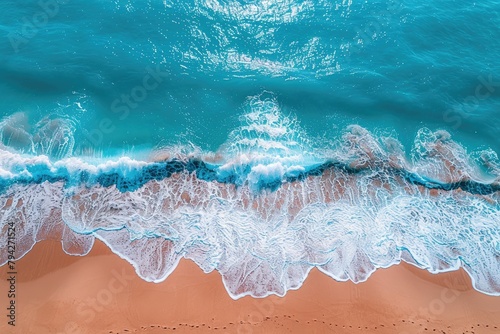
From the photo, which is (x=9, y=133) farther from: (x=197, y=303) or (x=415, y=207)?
(x=415, y=207)

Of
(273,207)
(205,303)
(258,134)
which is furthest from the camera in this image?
(258,134)

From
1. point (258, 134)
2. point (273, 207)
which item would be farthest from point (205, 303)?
point (258, 134)

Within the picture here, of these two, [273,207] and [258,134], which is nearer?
[273,207]

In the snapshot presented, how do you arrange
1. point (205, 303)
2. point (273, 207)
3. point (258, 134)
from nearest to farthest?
point (205, 303)
point (273, 207)
point (258, 134)

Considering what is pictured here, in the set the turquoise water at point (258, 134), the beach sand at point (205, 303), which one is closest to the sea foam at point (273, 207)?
the turquoise water at point (258, 134)

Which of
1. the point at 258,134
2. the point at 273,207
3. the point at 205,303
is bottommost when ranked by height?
the point at 205,303

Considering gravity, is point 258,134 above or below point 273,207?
above

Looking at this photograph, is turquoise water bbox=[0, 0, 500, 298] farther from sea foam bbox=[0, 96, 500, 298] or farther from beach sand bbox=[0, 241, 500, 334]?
beach sand bbox=[0, 241, 500, 334]

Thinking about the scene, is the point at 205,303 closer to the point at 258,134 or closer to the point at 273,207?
the point at 273,207
